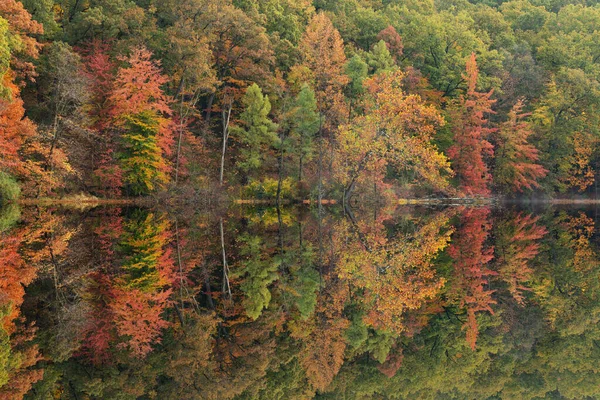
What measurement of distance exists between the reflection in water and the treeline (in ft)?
48.1

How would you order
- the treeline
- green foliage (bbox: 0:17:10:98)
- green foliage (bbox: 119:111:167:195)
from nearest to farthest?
green foliage (bbox: 0:17:10:98)
the treeline
green foliage (bbox: 119:111:167:195)

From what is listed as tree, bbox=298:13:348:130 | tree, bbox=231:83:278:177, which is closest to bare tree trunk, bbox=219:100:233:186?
tree, bbox=231:83:278:177

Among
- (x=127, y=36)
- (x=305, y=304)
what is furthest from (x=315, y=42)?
(x=305, y=304)

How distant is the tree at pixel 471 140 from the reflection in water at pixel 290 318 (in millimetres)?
31873

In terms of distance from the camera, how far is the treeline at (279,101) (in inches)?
1455

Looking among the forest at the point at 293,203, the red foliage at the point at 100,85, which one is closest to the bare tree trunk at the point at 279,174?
the forest at the point at 293,203

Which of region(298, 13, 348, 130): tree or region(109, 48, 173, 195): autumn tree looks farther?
region(298, 13, 348, 130): tree

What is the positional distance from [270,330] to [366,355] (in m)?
2.13

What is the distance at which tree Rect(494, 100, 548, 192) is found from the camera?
5819cm

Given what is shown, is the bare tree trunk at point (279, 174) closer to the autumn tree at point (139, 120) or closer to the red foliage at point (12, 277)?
the autumn tree at point (139, 120)

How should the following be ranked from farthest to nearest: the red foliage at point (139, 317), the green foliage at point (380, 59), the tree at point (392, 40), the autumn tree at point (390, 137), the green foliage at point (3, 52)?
the tree at point (392, 40), the green foliage at point (380, 59), the autumn tree at point (390, 137), the green foliage at point (3, 52), the red foliage at point (139, 317)

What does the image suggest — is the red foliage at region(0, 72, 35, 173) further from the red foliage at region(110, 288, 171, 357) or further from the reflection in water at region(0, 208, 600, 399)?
the red foliage at region(110, 288, 171, 357)

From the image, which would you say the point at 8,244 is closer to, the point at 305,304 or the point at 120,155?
the point at 305,304

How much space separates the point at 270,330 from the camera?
13.0 meters
